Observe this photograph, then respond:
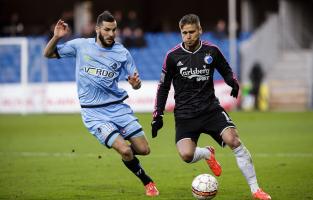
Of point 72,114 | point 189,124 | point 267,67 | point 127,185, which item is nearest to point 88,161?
point 127,185

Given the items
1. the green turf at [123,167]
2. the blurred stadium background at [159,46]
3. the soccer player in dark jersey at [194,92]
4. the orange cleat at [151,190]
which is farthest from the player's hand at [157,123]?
the blurred stadium background at [159,46]

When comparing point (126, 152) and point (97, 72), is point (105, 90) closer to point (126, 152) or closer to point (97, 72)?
point (97, 72)

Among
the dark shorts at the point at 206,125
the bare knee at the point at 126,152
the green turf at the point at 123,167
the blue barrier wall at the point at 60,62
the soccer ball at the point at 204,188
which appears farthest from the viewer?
→ the blue barrier wall at the point at 60,62

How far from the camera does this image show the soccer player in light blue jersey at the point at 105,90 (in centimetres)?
1070

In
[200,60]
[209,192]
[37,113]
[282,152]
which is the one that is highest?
[200,60]

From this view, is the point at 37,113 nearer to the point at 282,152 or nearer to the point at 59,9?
the point at 59,9

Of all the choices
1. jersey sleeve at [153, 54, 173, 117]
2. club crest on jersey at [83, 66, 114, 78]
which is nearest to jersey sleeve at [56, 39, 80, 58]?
club crest on jersey at [83, 66, 114, 78]

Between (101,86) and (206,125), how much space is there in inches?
61.8

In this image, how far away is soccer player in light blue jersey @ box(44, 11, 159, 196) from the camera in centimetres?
1070

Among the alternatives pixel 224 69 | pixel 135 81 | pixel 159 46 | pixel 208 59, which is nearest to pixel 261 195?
pixel 224 69

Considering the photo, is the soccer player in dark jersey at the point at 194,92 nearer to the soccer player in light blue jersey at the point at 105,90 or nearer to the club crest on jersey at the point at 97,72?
the soccer player in light blue jersey at the point at 105,90

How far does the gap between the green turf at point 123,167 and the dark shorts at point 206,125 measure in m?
0.82

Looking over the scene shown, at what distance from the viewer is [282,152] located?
54.0ft

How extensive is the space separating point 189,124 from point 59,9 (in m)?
31.6
